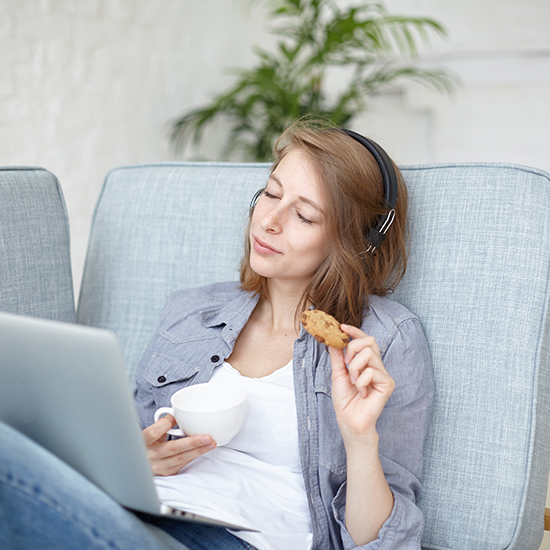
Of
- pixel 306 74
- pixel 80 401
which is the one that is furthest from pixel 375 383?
pixel 306 74

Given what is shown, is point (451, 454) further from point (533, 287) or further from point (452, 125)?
point (452, 125)

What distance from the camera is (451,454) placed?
37.7 inches

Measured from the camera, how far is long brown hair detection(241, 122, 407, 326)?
981 mm

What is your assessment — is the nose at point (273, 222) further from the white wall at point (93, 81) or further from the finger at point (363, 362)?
the white wall at point (93, 81)

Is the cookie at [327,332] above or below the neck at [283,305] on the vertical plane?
above

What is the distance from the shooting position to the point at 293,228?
3.28ft

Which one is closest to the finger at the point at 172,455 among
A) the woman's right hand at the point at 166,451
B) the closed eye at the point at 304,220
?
the woman's right hand at the point at 166,451

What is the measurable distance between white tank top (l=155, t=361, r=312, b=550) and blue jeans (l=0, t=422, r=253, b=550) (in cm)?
24

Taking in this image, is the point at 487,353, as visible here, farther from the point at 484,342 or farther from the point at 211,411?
the point at 211,411

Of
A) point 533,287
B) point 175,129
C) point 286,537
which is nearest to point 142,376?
point 286,537

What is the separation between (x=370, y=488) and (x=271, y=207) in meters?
0.51

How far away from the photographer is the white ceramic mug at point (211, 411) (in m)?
0.81

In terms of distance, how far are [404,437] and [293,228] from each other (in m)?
0.41

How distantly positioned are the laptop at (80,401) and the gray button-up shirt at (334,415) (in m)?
0.26
